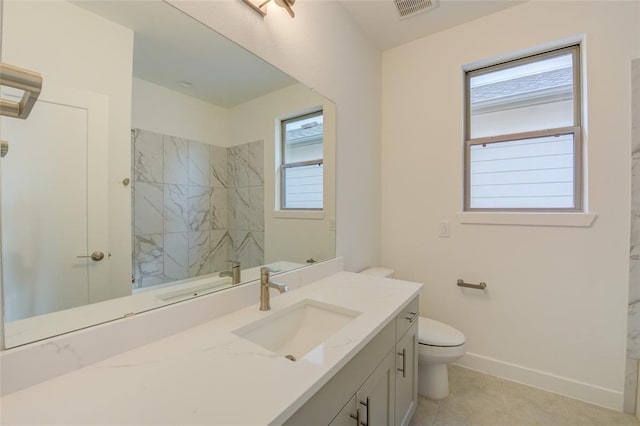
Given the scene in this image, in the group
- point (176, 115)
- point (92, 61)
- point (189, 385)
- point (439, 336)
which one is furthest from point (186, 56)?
point (439, 336)

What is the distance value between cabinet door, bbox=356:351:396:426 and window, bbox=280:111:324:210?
2.95 ft

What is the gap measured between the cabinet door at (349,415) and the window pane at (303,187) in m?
0.96

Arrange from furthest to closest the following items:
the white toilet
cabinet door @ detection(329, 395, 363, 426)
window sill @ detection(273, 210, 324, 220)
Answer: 1. the white toilet
2. window sill @ detection(273, 210, 324, 220)
3. cabinet door @ detection(329, 395, 363, 426)

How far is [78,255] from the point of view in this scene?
2.45 ft

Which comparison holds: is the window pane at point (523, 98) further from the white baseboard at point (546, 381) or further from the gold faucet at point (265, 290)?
the gold faucet at point (265, 290)

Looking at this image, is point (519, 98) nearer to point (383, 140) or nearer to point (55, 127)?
point (383, 140)

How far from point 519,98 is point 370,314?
2007 mm

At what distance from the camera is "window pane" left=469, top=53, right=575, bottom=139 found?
181 centimetres

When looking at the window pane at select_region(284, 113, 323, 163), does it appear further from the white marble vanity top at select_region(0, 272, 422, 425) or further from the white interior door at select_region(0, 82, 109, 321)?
the white marble vanity top at select_region(0, 272, 422, 425)

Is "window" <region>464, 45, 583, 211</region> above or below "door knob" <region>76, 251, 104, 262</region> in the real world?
above

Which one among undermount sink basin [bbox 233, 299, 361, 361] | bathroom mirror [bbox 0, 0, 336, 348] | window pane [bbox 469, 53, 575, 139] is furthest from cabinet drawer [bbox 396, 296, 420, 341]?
window pane [bbox 469, 53, 575, 139]

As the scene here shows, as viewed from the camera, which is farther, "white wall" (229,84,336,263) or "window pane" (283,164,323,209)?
"window pane" (283,164,323,209)

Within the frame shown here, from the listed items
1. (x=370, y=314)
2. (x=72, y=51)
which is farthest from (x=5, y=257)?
(x=370, y=314)

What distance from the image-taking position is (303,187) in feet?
5.17
